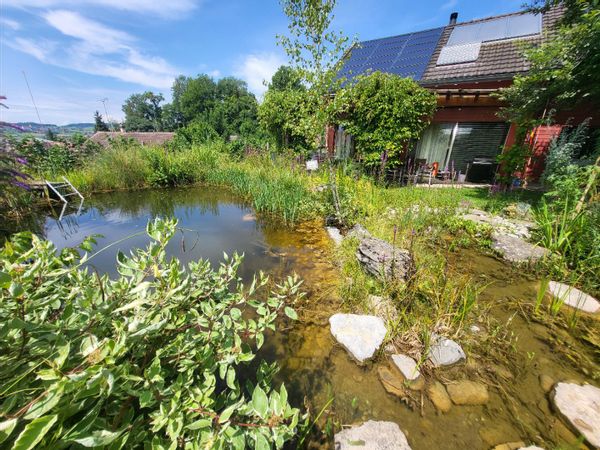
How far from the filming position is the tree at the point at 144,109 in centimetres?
5816

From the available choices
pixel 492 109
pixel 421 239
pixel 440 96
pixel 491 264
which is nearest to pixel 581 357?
pixel 491 264

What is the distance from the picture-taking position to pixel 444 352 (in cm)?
182

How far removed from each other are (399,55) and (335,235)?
33.3 ft

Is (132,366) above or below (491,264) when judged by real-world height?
above

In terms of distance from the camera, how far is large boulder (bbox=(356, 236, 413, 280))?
7.89 ft

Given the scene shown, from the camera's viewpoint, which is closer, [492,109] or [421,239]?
[421,239]

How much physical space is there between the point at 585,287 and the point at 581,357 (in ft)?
3.64

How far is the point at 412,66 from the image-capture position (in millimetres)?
8992

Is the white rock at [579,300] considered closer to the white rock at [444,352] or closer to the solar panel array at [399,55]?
the white rock at [444,352]

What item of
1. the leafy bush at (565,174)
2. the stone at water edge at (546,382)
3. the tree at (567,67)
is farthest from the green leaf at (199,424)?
the tree at (567,67)

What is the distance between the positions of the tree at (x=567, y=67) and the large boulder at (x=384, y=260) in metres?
5.05

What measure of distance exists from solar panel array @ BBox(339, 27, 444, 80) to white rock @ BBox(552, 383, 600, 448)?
9.80 meters

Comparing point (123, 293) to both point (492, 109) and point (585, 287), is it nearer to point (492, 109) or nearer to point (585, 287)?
point (585, 287)

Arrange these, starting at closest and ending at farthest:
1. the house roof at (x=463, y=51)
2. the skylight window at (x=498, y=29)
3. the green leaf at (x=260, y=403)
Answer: the green leaf at (x=260, y=403), the house roof at (x=463, y=51), the skylight window at (x=498, y=29)
